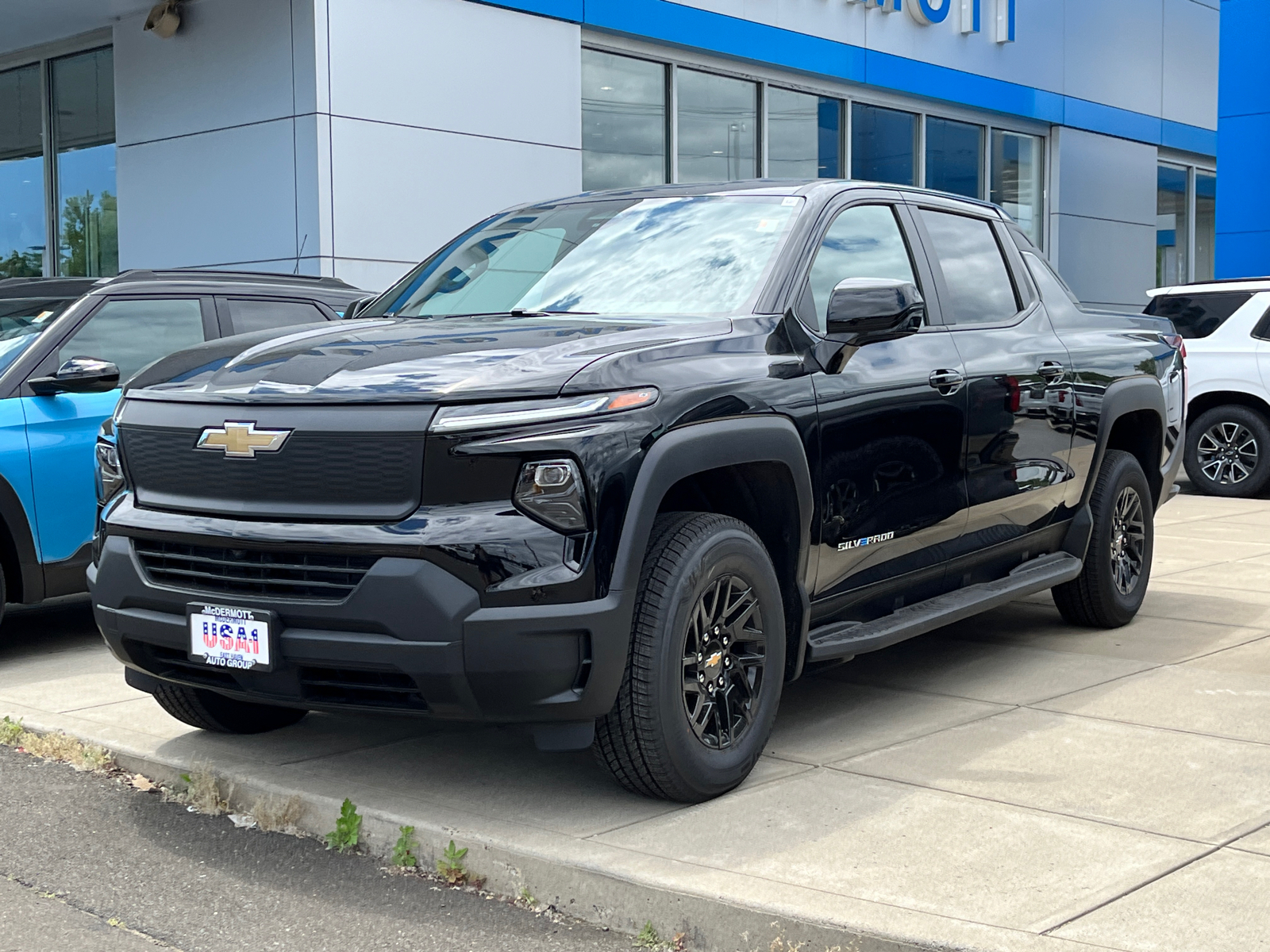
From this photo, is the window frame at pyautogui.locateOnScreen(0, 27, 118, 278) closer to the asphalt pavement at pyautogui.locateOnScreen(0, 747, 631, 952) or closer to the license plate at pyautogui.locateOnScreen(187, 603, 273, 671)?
the asphalt pavement at pyautogui.locateOnScreen(0, 747, 631, 952)

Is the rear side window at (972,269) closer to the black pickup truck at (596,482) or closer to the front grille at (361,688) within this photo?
the black pickup truck at (596,482)

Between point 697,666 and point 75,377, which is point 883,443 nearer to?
point 697,666

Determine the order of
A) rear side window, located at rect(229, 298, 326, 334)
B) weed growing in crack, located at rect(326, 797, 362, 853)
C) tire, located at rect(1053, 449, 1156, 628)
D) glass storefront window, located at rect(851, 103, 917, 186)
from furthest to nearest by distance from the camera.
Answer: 1. glass storefront window, located at rect(851, 103, 917, 186)
2. rear side window, located at rect(229, 298, 326, 334)
3. tire, located at rect(1053, 449, 1156, 628)
4. weed growing in crack, located at rect(326, 797, 362, 853)

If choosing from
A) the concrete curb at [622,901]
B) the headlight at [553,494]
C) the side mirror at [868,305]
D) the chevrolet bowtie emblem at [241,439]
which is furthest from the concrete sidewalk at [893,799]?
the side mirror at [868,305]

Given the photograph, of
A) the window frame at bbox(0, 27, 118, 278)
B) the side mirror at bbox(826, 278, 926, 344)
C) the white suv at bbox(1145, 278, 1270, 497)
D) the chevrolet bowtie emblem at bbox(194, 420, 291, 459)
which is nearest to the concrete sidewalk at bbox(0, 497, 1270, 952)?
the chevrolet bowtie emblem at bbox(194, 420, 291, 459)

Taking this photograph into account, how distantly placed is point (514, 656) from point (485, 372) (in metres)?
0.77

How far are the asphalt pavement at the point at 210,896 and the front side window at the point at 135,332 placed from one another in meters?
2.97

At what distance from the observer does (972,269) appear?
6.07 meters

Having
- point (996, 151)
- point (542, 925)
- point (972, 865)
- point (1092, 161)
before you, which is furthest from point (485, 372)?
point (1092, 161)

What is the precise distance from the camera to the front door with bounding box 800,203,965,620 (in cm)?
483

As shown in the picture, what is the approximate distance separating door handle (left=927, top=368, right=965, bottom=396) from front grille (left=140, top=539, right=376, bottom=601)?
2361 millimetres

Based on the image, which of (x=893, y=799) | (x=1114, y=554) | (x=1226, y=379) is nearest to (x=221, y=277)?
(x=1114, y=554)

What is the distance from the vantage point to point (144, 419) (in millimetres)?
4414

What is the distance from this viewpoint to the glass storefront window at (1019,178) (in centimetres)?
2081
